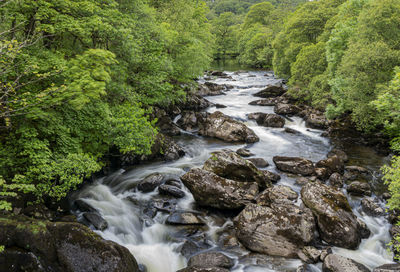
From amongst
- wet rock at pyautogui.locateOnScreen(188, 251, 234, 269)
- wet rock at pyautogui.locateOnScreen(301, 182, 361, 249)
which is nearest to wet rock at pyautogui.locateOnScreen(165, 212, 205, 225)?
wet rock at pyautogui.locateOnScreen(188, 251, 234, 269)

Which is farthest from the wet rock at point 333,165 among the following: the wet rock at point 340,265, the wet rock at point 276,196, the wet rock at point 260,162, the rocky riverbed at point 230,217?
the wet rock at point 340,265

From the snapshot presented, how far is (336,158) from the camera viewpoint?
44.7 ft

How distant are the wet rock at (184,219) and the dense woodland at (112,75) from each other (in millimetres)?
3305

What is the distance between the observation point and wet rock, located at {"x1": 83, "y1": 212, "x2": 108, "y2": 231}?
355 inches

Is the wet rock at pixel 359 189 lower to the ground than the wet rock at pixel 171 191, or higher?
higher

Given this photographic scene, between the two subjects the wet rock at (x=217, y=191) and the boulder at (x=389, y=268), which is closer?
the boulder at (x=389, y=268)

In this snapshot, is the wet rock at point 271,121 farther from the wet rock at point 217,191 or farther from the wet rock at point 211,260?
the wet rock at point 211,260

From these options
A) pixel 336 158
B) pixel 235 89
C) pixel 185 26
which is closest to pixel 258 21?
pixel 235 89

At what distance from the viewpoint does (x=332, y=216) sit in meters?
8.85

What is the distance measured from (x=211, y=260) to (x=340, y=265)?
12.4 ft

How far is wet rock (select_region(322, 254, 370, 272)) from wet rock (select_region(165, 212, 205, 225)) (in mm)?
4336

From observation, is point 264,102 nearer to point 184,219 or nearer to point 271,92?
point 271,92

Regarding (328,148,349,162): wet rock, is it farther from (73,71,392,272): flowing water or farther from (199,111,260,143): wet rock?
(199,111,260,143): wet rock

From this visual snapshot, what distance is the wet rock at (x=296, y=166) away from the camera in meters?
13.2
